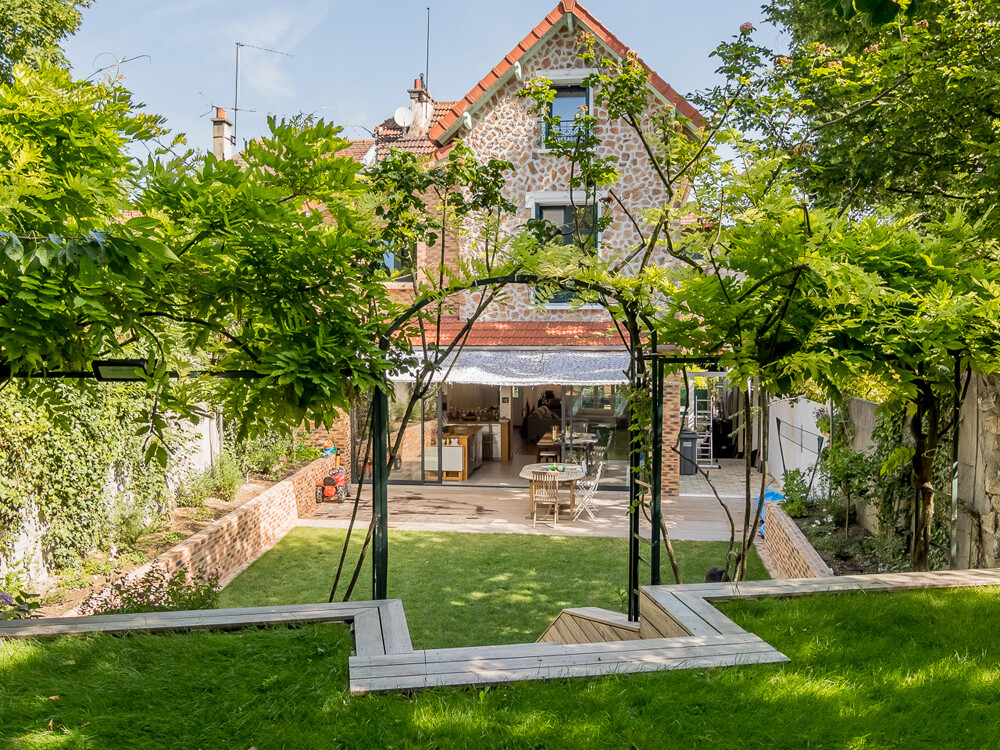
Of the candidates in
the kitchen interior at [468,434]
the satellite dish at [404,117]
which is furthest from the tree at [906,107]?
the satellite dish at [404,117]

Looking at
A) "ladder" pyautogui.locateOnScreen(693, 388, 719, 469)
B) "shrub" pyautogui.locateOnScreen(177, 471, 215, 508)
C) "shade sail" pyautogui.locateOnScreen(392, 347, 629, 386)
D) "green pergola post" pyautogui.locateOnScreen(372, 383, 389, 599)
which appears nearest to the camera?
"green pergola post" pyautogui.locateOnScreen(372, 383, 389, 599)

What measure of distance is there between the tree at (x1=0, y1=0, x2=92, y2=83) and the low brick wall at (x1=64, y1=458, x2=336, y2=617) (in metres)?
8.24

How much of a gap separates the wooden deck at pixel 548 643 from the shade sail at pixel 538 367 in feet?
30.1

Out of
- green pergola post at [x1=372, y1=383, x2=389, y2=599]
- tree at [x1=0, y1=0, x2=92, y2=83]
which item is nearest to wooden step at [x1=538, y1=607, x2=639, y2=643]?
green pergola post at [x1=372, y1=383, x2=389, y2=599]

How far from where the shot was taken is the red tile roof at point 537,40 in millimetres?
15023

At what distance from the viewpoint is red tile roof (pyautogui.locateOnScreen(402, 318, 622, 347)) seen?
51.5 ft

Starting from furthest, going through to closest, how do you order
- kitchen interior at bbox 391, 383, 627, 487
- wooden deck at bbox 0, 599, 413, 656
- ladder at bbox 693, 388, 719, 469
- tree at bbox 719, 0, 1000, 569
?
ladder at bbox 693, 388, 719, 469
kitchen interior at bbox 391, 383, 627, 487
tree at bbox 719, 0, 1000, 569
wooden deck at bbox 0, 599, 413, 656

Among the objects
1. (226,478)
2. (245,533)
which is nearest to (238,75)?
(226,478)

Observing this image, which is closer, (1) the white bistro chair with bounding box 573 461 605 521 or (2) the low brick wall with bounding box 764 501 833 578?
(2) the low brick wall with bounding box 764 501 833 578

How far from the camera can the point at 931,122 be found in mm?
7824

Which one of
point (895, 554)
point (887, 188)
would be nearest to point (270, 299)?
point (895, 554)

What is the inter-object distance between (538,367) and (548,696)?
11662 millimetres

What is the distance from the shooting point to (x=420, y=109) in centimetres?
1877

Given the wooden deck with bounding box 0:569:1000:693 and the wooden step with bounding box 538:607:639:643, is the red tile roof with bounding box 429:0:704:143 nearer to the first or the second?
the wooden step with bounding box 538:607:639:643
